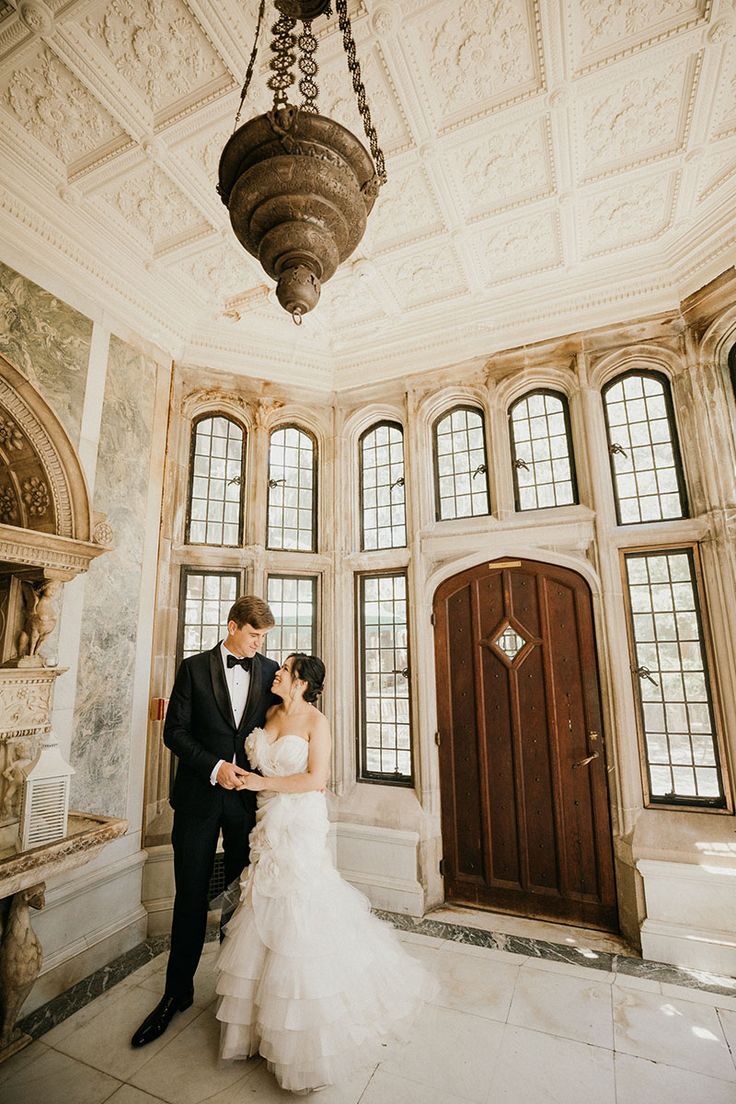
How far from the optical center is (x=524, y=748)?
4520mm

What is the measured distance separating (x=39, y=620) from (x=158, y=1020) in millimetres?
2284

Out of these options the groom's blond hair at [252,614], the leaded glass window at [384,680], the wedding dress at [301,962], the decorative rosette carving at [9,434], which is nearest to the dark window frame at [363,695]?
the leaded glass window at [384,680]

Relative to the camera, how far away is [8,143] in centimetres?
340

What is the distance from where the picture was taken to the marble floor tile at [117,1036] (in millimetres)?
2654

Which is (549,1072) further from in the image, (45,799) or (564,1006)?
(45,799)

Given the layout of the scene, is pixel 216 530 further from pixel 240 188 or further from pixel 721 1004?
pixel 721 1004

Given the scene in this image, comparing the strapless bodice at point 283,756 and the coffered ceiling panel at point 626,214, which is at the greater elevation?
the coffered ceiling panel at point 626,214

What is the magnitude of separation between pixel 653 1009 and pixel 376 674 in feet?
9.88

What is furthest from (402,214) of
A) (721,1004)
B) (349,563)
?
(721,1004)

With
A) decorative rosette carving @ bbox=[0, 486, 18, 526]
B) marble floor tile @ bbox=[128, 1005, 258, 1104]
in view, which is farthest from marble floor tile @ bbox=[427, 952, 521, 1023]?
decorative rosette carving @ bbox=[0, 486, 18, 526]

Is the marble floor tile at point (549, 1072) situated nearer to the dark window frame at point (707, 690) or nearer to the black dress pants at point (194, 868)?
the black dress pants at point (194, 868)

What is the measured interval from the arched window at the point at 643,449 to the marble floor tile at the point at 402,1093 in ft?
12.7

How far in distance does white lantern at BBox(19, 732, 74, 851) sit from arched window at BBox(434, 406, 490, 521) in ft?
12.1

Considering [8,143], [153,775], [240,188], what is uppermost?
[8,143]
